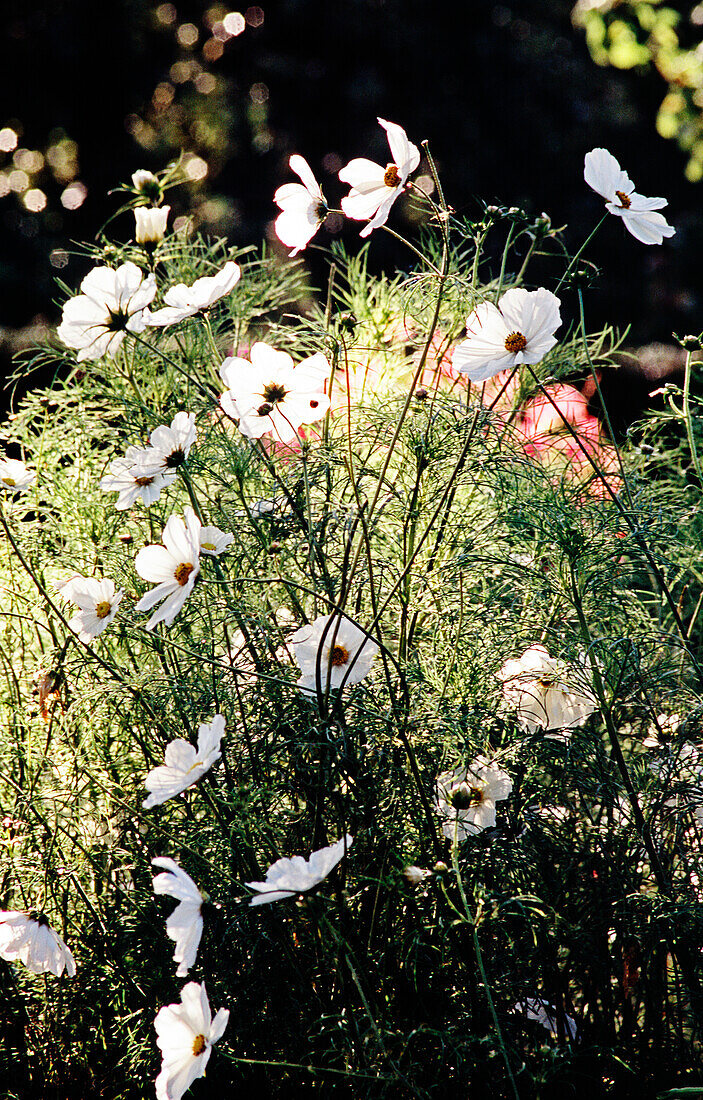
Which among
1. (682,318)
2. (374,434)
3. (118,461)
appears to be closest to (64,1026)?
(118,461)

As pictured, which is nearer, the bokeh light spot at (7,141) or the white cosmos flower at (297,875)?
the white cosmos flower at (297,875)

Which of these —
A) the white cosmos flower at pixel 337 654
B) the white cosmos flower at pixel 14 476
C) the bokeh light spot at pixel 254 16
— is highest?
the bokeh light spot at pixel 254 16

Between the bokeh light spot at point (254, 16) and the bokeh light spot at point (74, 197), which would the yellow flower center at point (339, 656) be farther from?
the bokeh light spot at point (254, 16)

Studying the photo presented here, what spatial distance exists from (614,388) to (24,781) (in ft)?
10.9

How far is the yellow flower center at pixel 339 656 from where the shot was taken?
80cm

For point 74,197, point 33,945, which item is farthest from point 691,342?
point 74,197

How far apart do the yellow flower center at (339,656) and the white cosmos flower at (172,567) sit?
0.13 metres

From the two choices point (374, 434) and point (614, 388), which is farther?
point (614, 388)

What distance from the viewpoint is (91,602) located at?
88 centimetres

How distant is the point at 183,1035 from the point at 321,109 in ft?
16.7

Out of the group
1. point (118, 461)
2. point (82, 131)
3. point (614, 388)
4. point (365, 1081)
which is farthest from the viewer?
point (82, 131)

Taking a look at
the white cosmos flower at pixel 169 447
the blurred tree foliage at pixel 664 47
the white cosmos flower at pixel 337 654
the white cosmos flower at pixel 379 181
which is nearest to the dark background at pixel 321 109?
the blurred tree foliage at pixel 664 47

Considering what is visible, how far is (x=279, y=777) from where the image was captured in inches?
36.9

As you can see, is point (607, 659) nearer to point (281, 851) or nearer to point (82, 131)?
point (281, 851)
